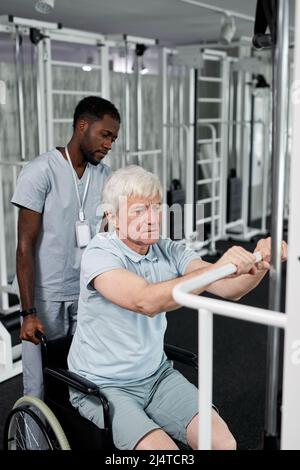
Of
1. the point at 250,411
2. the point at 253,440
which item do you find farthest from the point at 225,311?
the point at 250,411

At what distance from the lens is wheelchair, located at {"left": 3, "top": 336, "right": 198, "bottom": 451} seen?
1.61 m

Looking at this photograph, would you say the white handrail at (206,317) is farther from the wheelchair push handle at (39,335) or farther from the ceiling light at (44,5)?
the ceiling light at (44,5)

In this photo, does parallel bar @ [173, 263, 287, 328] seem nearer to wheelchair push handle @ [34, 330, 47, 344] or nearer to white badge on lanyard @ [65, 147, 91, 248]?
wheelchair push handle @ [34, 330, 47, 344]

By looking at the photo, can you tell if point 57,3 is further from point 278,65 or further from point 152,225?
point 278,65

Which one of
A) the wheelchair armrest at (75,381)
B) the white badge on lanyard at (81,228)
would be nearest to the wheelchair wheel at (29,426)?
the wheelchair armrest at (75,381)

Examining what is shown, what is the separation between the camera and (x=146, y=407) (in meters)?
1.74

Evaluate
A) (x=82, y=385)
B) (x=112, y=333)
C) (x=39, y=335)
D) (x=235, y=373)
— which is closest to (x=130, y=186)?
(x=112, y=333)

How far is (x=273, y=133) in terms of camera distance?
1066 mm

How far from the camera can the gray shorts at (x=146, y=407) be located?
157cm

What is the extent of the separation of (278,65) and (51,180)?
53.0 inches

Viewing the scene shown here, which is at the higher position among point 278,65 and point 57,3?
point 57,3

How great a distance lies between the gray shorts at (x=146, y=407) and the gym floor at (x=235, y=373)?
1.02m

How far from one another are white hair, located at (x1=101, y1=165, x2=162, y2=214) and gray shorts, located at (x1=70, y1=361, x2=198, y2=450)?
562 millimetres

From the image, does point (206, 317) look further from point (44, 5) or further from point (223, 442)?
point (44, 5)
